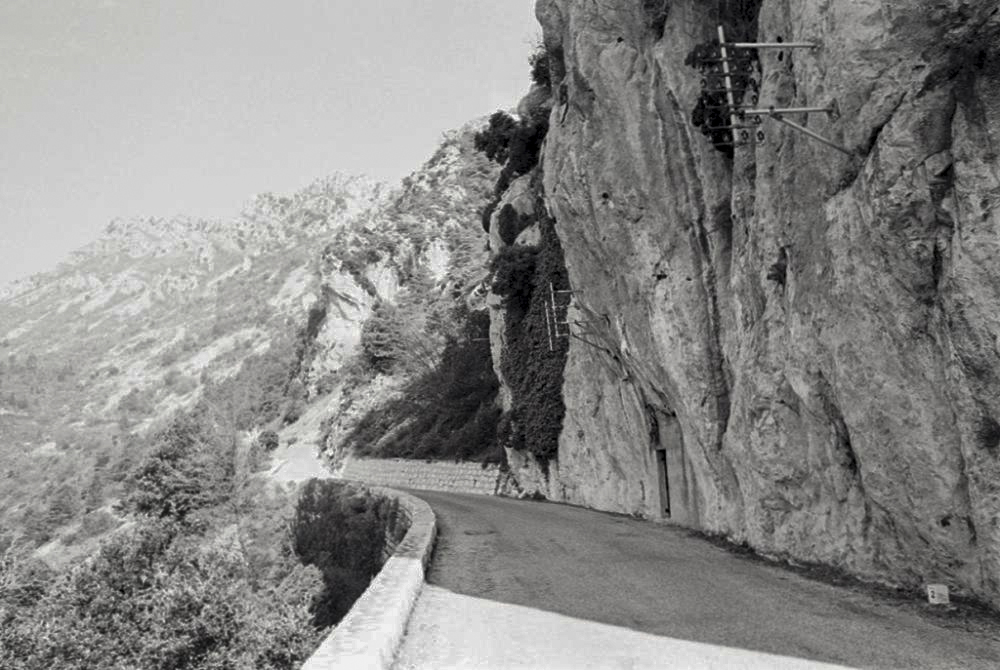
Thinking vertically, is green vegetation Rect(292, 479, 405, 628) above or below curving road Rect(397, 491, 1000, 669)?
below

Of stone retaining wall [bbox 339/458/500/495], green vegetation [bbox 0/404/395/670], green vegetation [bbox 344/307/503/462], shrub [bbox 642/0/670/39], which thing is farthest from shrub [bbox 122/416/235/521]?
shrub [bbox 642/0/670/39]

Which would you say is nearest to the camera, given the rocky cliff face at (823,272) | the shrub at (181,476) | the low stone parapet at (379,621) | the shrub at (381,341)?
the low stone parapet at (379,621)

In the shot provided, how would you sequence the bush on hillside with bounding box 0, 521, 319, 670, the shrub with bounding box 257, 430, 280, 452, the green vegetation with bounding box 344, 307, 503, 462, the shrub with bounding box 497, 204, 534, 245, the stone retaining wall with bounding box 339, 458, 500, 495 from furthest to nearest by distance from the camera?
the shrub with bounding box 257, 430, 280, 452 < the green vegetation with bounding box 344, 307, 503, 462 < the stone retaining wall with bounding box 339, 458, 500, 495 < the shrub with bounding box 497, 204, 534, 245 < the bush on hillside with bounding box 0, 521, 319, 670

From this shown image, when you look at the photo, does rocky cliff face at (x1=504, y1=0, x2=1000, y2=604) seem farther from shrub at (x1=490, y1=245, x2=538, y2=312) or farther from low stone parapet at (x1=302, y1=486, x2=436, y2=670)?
shrub at (x1=490, y1=245, x2=538, y2=312)

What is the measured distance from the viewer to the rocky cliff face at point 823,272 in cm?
744

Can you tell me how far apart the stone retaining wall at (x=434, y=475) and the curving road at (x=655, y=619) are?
74.6 ft

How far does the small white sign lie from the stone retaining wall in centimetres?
2671

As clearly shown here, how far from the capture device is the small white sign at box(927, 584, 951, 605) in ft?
25.1

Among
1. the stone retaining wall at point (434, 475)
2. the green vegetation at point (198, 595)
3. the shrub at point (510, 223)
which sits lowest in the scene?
the stone retaining wall at point (434, 475)

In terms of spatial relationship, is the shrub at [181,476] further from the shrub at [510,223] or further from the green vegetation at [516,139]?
the green vegetation at [516,139]

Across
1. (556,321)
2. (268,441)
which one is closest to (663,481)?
(556,321)

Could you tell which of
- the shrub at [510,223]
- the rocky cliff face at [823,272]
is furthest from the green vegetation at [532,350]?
the rocky cliff face at [823,272]

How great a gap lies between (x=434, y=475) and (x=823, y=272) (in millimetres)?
32008

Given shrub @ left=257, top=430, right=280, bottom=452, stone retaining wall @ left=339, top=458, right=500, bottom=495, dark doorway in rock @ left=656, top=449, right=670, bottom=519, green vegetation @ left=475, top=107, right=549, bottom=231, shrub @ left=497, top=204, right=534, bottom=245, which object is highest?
green vegetation @ left=475, top=107, right=549, bottom=231
